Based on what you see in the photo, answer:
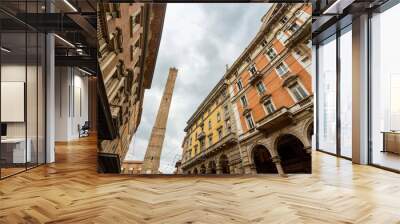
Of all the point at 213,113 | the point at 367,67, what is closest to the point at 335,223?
the point at 213,113

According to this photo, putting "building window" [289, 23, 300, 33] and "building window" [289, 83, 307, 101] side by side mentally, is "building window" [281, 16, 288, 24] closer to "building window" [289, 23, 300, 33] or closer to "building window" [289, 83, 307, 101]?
"building window" [289, 23, 300, 33]

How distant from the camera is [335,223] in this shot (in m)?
3.18

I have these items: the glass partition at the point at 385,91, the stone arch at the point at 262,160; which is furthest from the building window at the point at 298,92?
the glass partition at the point at 385,91

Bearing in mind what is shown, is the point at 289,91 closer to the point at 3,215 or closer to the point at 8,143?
the point at 3,215

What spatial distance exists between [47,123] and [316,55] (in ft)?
25.6

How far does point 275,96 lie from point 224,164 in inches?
54.3

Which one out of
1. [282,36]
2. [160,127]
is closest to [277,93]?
[282,36]

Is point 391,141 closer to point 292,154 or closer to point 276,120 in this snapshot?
point 292,154

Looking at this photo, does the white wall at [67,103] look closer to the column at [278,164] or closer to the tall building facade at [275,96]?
the tall building facade at [275,96]

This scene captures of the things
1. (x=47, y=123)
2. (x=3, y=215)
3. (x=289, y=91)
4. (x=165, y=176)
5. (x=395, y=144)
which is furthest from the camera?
(x=47, y=123)

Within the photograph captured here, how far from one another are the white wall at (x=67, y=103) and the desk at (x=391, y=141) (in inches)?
456

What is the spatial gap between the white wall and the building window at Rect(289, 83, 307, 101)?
11.0 m

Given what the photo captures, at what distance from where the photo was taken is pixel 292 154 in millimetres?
5453

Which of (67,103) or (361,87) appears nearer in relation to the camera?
(361,87)
